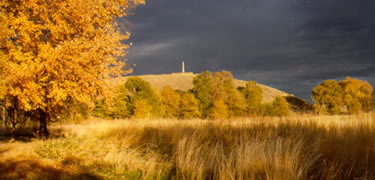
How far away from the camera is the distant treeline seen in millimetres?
41531

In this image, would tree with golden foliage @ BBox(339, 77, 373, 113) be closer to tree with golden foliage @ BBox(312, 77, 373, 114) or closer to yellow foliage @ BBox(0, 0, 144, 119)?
tree with golden foliage @ BBox(312, 77, 373, 114)

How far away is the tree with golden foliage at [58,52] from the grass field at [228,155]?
1.92 m

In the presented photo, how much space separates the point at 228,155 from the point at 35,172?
4.87 metres

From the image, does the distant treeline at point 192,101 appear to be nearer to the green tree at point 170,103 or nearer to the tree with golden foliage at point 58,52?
the green tree at point 170,103


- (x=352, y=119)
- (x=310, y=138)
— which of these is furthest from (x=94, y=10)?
(x=352, y=119)

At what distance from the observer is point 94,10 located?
11.0 m

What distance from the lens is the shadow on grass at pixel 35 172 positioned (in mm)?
6699

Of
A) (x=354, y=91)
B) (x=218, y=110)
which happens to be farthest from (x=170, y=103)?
(x=354, y=91)

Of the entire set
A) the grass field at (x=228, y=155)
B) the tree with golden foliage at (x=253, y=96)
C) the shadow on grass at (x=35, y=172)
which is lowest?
the shadow on grass at (x=35, y=172)

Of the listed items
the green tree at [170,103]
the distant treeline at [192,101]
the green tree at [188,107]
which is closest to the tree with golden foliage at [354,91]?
the distant treeline at [192,101]

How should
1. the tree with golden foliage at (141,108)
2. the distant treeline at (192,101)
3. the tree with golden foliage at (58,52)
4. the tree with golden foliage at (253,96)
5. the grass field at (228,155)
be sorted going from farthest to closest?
the tree with golden foliage at (253,96)
the distant treeline at (192,101)
the tree with golden foliage at (141,108)
the tree with golden foliage at (58,52)
the grass field at (228,155)

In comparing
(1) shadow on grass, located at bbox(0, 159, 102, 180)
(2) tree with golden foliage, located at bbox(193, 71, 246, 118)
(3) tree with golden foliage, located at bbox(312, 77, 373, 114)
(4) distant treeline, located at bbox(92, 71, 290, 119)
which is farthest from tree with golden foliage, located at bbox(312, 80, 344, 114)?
(1) shadow on grass, located at bbox(0, 159, 102, 180)

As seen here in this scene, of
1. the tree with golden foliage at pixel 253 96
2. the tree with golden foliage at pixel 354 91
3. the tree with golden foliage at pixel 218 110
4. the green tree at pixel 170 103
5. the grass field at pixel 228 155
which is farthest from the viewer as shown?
the tree with golden foliage at pixel 354 91

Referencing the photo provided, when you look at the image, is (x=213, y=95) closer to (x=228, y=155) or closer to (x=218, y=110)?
(x=218, y=110)
